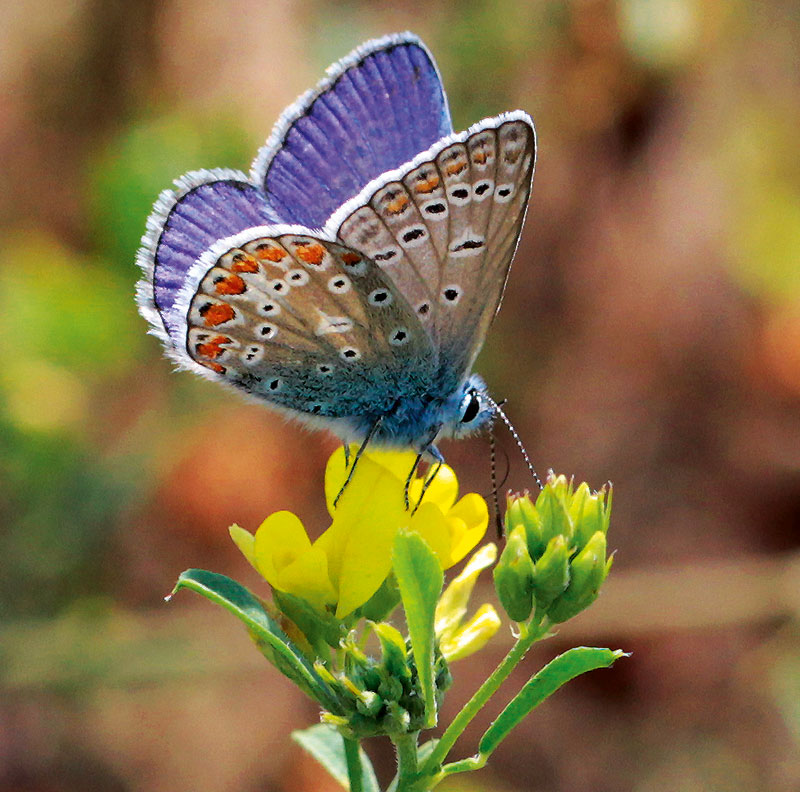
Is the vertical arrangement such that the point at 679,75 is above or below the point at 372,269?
above

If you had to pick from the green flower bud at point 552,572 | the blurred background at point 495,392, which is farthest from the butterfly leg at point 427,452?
the blurred background at point 495,392

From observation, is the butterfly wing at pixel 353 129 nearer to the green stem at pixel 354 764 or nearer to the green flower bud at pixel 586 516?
the green flower bud at pixel 586 516

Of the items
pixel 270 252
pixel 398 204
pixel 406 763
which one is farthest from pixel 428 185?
pixel 406 763

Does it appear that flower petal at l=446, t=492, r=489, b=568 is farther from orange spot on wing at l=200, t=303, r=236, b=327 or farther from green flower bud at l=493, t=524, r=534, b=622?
orange spot on wing at l=200, t=303, r=236, b=327

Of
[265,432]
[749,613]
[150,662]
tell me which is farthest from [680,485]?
[150,662]

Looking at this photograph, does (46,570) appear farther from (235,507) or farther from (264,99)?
(264,99)

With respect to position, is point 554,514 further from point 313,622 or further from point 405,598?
Answer: point 313,622
